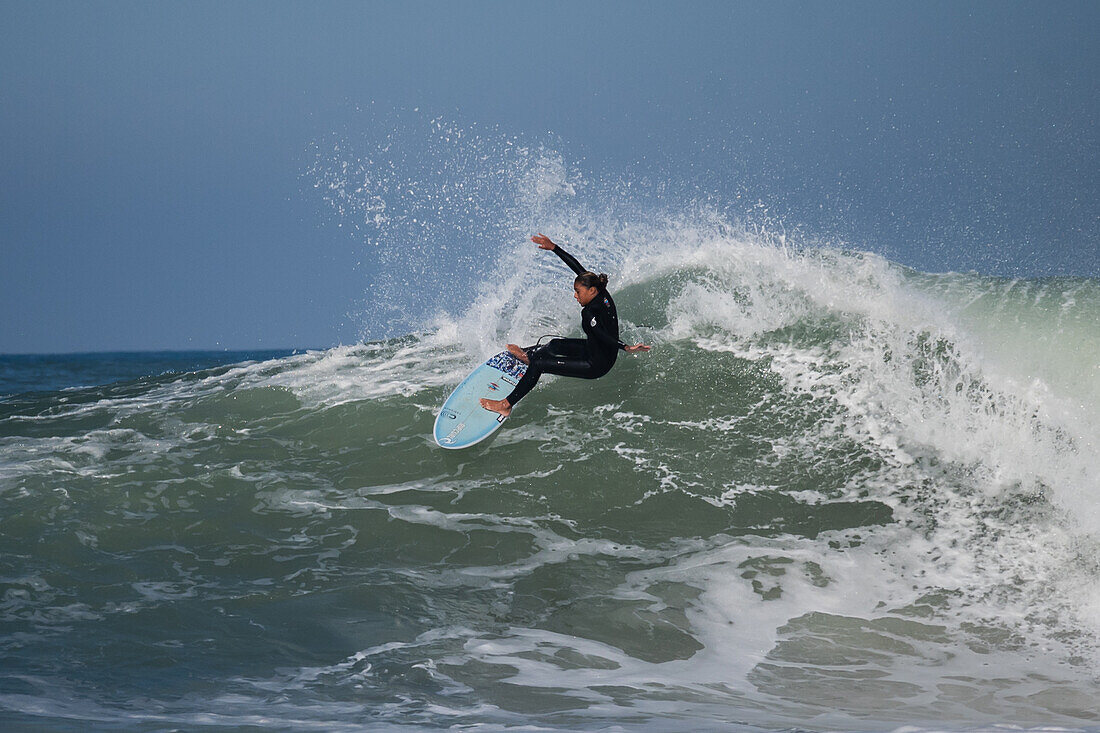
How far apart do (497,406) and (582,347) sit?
0.87m

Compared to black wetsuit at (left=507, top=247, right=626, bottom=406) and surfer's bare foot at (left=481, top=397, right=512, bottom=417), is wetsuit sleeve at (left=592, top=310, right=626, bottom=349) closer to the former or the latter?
black wetsuit at (left=507, top=247, right=626, bottom=406)

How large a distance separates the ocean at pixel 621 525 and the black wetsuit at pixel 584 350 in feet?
2.09

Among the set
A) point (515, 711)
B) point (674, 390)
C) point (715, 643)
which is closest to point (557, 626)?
point (715, 643)

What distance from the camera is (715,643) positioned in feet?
14.6

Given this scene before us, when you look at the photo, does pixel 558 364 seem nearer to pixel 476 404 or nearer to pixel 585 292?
pixel 585 292

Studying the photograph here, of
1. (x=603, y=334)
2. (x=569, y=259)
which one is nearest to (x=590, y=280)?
(x=569, y=259)

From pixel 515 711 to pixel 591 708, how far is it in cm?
32

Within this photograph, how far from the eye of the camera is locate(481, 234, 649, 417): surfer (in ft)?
21.2

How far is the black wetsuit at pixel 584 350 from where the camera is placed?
6.51 metres

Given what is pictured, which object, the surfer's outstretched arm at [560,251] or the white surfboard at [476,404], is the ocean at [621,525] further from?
the surfer's outstretched arm at [560,251]

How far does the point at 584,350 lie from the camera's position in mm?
6812

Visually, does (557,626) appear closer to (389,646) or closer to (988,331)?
(389,646)

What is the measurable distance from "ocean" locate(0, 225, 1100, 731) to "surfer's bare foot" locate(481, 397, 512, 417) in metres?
0.31

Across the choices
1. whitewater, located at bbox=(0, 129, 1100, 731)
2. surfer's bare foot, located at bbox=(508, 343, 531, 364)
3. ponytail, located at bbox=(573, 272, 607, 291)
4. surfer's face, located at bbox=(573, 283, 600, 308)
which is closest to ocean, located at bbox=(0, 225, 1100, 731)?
whitewater, located at bbox=(0, 129, 1100, 731)
